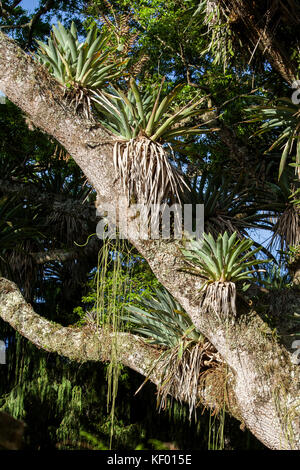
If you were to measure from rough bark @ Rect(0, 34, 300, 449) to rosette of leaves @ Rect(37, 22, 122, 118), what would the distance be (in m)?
0.19

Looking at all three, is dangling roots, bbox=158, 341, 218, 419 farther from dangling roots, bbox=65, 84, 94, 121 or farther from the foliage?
dangling roots, bbox=65, 84, 94, 121

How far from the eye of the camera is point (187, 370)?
493cm

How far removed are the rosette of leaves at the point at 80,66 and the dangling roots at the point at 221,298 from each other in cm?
183

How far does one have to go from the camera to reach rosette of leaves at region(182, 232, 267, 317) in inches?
170

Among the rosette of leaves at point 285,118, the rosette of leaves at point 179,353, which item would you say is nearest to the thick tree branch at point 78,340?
the rosette of leaves at point 179,353

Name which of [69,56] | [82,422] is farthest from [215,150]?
[82,422]

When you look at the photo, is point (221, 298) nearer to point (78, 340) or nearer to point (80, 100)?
point (78, 340)

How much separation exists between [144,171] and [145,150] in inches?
7.2

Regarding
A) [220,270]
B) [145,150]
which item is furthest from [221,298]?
[145,150]

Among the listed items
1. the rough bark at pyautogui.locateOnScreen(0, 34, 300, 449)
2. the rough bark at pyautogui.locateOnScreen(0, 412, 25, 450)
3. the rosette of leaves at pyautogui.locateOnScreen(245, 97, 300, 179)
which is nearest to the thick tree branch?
the rough bark at pyautogui.locateOnScreen(0, 34, 300, 449)

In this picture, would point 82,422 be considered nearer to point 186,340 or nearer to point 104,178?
point 186,340

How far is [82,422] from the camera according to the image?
7.60 m

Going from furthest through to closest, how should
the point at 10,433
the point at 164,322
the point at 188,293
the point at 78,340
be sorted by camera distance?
the point at 78,340 → the point at 164,322 → the point at 188,293 → the point at 10,433

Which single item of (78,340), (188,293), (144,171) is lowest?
(78,340)
